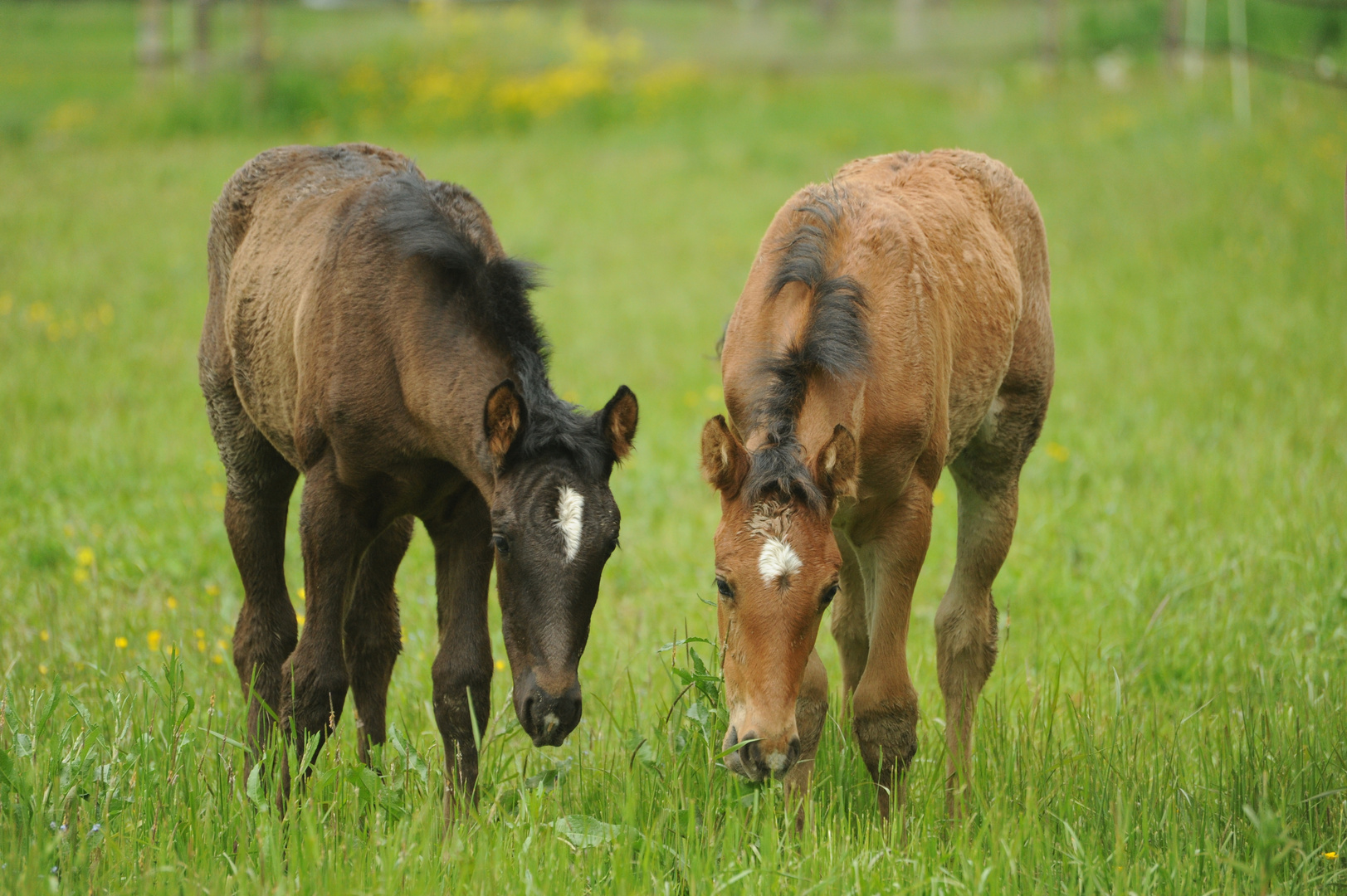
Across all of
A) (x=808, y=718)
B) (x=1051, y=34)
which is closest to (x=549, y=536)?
(x=808, y=718)

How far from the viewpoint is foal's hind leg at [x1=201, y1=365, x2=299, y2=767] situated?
4.29m

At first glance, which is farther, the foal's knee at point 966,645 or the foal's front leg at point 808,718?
the foal's knee at point 966,645

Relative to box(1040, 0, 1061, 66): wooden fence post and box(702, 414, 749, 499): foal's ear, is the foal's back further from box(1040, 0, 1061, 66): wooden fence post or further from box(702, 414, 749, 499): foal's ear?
box(1040, 0, 1061, 66): wooden fence post

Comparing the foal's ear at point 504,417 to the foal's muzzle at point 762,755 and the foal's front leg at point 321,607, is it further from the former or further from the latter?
the foal's muzzle at point 762,755

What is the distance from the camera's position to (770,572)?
3.10 metres

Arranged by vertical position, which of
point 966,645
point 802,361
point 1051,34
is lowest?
point 966,645

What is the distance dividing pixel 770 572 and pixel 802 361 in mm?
699

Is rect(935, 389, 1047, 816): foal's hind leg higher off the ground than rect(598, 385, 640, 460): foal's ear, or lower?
lower

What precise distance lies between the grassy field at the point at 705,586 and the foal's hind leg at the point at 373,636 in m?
0.22

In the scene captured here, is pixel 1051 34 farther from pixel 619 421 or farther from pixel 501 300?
pixel 619 421

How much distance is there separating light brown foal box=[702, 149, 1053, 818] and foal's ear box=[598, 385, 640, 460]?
1.02 feet

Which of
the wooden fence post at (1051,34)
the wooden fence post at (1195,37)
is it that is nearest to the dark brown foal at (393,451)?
the wooden fence post at (1195,37)

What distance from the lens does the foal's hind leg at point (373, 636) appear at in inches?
168

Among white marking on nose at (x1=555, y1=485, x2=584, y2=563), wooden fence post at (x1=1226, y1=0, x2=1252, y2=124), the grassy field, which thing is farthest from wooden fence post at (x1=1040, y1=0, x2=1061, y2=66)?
white marking on nose at (x1=555, y1=485, x2=584, y2=563)
